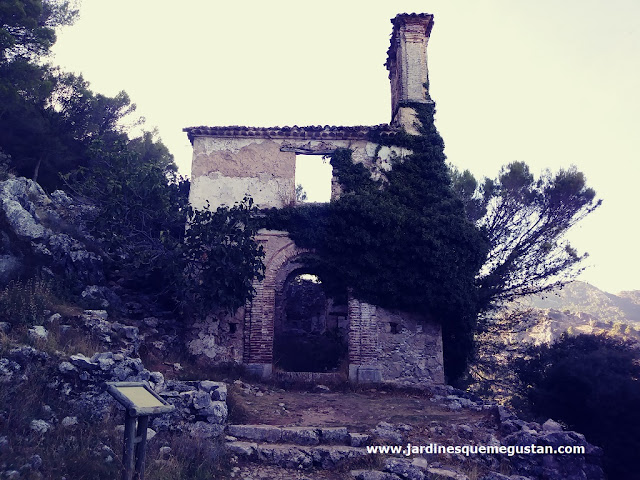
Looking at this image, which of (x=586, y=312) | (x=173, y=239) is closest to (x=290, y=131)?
(x=173, y=239)

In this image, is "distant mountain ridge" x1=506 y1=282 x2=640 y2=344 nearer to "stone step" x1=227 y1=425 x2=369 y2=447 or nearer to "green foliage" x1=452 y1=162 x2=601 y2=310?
"green foliage" x1=452 y1=162 x2=601 y2=310

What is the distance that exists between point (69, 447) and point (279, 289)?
10.2 metres

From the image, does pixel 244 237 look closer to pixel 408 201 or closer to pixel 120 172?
pixel 120 172

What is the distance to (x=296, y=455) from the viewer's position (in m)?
7.15

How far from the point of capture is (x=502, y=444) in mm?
8250

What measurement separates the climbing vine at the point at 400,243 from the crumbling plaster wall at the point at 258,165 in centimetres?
45

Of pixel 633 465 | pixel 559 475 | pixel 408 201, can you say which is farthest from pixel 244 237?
pixel 633 465

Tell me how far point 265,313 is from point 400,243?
4.30 m

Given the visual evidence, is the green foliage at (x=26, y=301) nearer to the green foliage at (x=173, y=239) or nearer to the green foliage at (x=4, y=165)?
the green foliage at (x=173, y=239)

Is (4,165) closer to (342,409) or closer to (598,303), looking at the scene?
(342,409)

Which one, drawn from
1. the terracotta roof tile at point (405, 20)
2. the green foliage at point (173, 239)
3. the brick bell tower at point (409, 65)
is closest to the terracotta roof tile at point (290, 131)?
the brick bell tower at point (409, 65)

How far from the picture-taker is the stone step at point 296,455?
7027mm

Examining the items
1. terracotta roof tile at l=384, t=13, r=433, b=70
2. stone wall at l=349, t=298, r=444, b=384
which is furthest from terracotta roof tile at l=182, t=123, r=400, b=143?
stone wall at l=349, t=298, r=444, b=384

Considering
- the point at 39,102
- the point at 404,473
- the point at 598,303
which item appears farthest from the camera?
the point at 598,303
